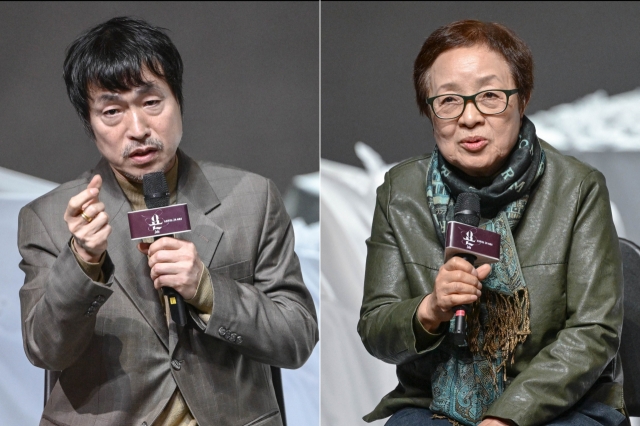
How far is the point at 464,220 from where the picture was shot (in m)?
1.90

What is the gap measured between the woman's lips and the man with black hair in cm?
59

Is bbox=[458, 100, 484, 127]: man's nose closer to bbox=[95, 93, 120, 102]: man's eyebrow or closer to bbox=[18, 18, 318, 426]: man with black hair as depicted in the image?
bbox=[18, 18, 318, 426]: man with black hair

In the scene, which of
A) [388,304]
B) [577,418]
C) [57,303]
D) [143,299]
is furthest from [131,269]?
[577,418]

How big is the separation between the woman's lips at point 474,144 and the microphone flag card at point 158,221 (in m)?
0.70

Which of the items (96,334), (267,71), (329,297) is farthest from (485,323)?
(267,71)

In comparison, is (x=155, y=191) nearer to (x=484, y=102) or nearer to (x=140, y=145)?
(x=140, y=145)

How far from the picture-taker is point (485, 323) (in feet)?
6.87

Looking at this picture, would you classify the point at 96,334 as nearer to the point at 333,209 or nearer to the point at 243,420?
the point at 243,420

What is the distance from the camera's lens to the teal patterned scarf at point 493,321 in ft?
6.76

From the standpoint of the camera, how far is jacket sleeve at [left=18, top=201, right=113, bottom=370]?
2.00 m

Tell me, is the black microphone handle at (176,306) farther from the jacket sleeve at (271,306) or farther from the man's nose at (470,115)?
the man's nose at (470,115)

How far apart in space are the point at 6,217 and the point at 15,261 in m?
0.17

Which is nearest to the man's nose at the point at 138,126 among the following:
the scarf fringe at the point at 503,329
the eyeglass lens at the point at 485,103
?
the eyeglass lens at the point at 485,103

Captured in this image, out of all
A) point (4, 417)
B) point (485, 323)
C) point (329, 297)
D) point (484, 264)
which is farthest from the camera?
point (329, 297)
